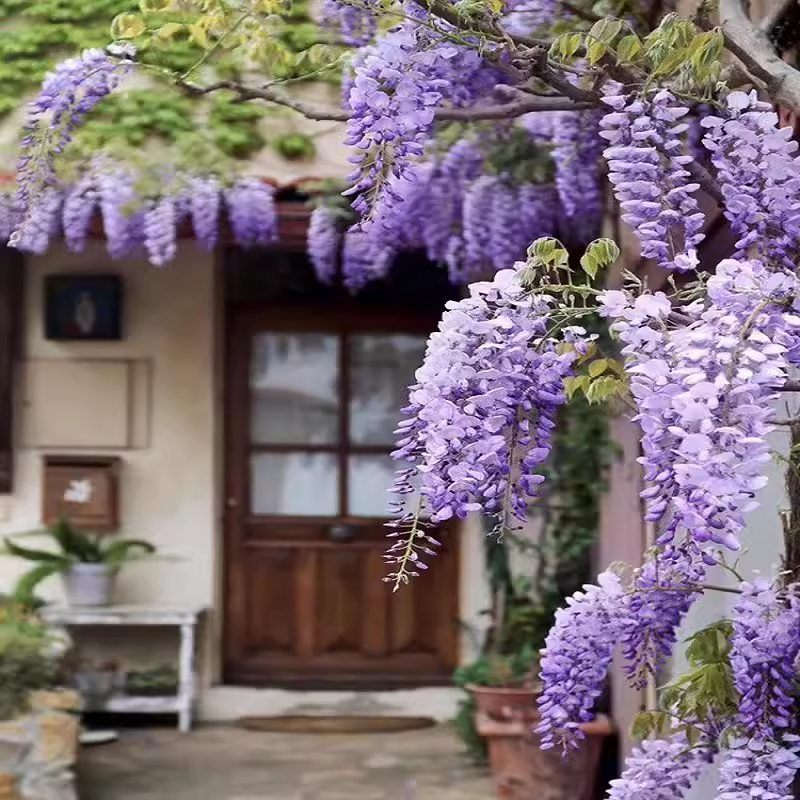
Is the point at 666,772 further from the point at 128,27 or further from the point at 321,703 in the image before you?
the point at 321,703

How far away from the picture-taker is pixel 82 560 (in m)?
6.45

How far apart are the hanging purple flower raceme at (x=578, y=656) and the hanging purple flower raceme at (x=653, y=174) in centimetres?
67

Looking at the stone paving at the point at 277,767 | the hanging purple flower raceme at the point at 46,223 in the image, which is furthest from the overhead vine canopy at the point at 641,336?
the stone paving at the point at 277,767

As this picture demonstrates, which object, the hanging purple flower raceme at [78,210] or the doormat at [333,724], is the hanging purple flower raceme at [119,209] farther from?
the doormat at [333,724]

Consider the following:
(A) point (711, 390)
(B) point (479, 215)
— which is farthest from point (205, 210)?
(A) point (711, 390)

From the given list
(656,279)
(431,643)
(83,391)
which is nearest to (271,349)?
(83,391)

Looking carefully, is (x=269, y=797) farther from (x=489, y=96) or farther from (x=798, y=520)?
(x=798, y=520)

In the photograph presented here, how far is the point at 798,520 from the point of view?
235 centimetres

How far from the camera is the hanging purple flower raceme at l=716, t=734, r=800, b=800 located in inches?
85.0

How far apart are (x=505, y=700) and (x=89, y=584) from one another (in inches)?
89.5

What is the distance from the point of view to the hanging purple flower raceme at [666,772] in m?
2.53

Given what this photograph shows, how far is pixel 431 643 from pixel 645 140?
16.1ft

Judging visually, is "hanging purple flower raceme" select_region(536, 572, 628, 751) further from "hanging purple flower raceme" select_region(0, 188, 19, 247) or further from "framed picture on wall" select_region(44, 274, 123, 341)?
"framed picture on wall" select_region(44, 274, 123, 341)

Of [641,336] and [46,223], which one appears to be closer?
[641,336]
